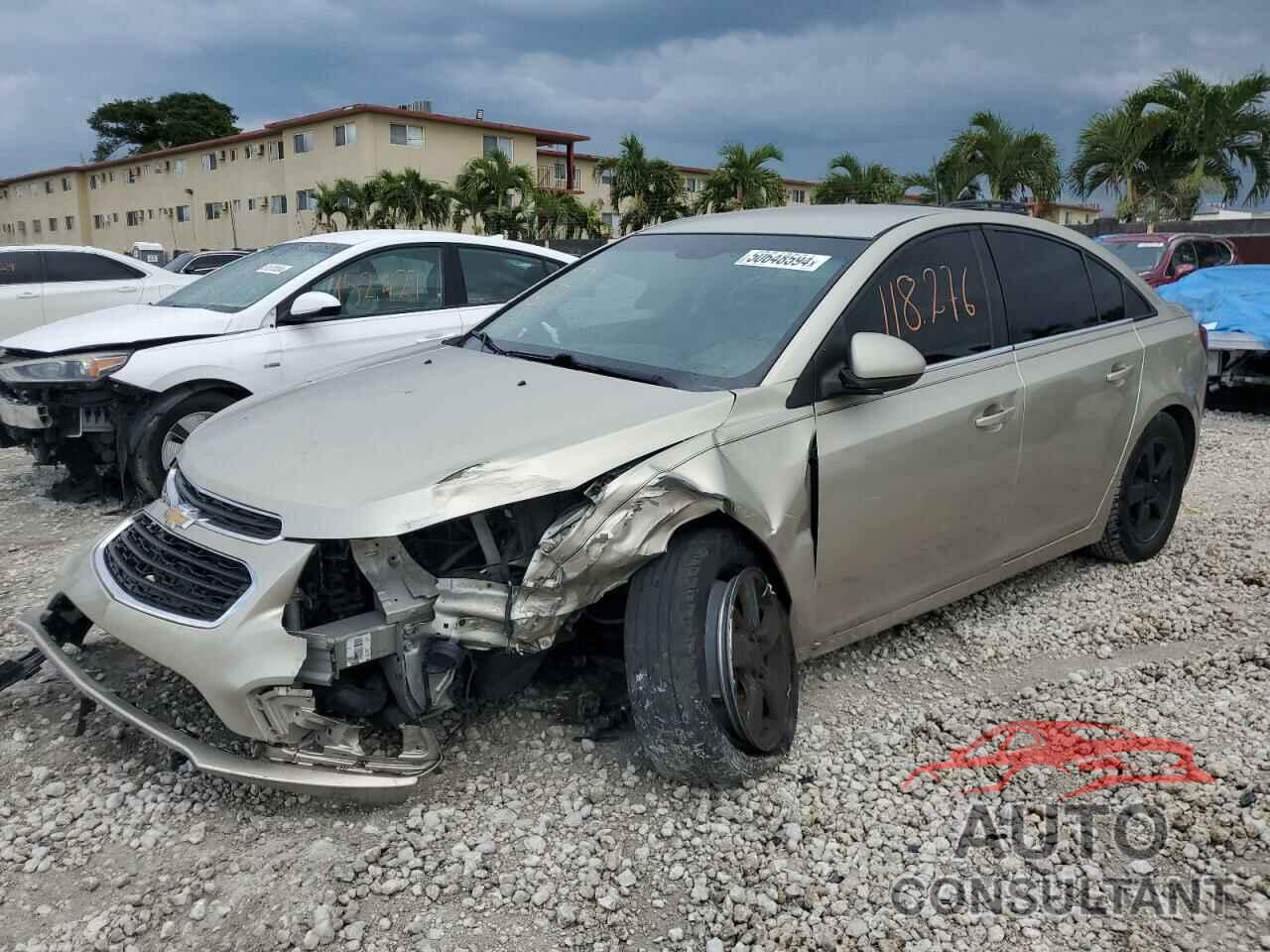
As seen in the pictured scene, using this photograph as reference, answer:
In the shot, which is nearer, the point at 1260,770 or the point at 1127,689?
the point at 1260,770

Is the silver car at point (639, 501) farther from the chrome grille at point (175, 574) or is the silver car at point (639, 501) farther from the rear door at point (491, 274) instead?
the rear door at point (491, 274)

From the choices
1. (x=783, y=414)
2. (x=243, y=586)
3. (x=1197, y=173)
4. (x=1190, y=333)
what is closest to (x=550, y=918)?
(x=243, y=586)

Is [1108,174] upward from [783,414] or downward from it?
upward

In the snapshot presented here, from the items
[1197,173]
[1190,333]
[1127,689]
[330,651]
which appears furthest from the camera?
[1197,173]

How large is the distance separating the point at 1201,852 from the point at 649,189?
32932 mm

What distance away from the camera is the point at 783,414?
10.7 ft

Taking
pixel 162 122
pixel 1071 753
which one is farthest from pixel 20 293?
pixel 162 122

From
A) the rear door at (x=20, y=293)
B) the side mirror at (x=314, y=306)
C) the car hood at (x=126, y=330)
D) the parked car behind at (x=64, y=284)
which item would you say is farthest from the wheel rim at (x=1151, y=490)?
the rear door at (x=20, y=293)

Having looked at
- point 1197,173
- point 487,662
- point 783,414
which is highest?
point 1197,173

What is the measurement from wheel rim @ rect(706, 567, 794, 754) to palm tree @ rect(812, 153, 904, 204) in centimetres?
2987

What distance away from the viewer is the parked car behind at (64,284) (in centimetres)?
1165

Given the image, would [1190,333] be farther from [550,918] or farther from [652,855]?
[550,918]

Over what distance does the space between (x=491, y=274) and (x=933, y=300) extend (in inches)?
160

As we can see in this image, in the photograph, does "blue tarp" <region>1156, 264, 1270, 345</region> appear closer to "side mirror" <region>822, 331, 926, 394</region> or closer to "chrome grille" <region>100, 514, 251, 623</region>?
"side mirror" <region>822, 331, 926, 394</region>
